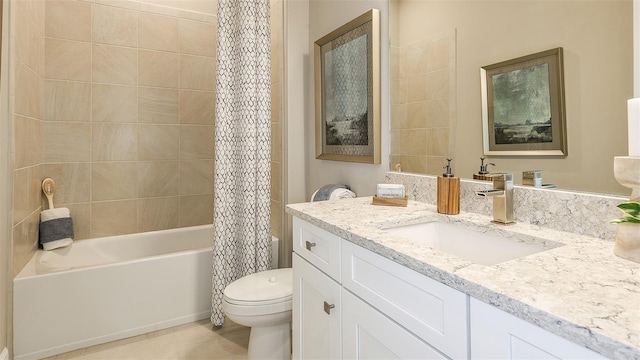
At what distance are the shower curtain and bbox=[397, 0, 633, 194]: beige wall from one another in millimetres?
1230

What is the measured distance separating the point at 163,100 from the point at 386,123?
198cm

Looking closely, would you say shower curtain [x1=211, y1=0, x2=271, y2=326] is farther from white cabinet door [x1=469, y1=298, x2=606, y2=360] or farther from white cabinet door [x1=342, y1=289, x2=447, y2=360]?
white cabinet door [x1=469, y1=298, x2=606, y2=360]

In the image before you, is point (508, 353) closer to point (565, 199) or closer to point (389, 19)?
point (565, 199)

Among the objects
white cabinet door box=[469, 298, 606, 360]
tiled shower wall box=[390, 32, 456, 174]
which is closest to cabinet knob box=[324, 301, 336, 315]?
white cabinet door box=[469, 298, 606, 360]

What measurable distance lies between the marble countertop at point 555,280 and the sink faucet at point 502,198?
4 cm

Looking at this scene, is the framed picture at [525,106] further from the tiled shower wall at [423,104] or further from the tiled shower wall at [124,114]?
the tiled shower wall at [124,114]

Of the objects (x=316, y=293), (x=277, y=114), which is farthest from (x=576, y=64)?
(x=277, y=114)

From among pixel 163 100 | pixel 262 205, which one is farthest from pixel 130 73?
pixel 262 205

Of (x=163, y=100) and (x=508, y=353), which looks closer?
(x=508, y=353)

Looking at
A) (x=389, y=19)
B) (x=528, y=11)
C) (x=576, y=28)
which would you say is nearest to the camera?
(x=576, y=28)

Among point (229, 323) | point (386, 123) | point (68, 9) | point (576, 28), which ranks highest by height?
point (68, 9)

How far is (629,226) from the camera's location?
30.0 inches

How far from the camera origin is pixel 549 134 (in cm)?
109

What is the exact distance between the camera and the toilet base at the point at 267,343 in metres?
1.75
